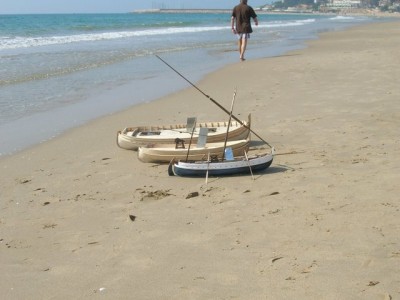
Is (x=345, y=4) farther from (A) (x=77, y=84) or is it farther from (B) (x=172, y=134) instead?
(B) (x=172, y=134)

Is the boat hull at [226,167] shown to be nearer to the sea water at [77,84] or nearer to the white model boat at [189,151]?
the white model boat at [189,151]

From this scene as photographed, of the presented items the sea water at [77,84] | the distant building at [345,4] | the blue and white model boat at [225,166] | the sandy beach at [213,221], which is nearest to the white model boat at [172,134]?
the sandy beach at [213,221]

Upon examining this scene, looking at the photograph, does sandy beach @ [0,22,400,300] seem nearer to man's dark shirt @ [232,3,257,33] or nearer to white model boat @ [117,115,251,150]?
white model boat @ [117,115,251,150]

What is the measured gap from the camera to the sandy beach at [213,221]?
366cm

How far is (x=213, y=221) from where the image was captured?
15.3ft

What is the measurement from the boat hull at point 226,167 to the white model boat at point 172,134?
0.82m

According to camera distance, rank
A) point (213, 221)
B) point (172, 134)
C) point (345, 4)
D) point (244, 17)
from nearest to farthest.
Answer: point (213, 221)
point (172, 134)
point (244, 17)
point (345, 4)

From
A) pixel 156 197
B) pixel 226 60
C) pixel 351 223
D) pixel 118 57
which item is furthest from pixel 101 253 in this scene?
pixel 118 57

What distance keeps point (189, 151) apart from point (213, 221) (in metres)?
1.68

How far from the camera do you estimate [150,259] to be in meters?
4.06

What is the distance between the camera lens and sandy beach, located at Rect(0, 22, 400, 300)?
3664 mm

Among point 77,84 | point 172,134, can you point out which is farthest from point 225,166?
point 77,84

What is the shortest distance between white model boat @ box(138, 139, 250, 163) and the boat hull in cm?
30

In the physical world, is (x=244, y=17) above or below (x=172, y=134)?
above
